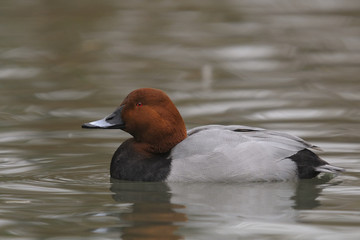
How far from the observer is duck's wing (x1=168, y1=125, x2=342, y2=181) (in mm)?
6492

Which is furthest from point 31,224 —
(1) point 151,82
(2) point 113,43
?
(2) point 113,43

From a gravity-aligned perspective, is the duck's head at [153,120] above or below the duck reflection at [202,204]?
above

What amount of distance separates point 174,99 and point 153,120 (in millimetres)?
2980

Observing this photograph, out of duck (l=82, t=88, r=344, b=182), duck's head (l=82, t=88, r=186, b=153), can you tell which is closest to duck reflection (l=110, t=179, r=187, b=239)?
duck (l=82, t=88, r=344, b=182)

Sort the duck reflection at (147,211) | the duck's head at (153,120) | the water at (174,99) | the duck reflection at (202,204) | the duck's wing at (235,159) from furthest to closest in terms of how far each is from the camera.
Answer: the duck's head at (153,120)
the duck's wing at (235,159)
the water at (174,99)
the duck reflection at (202,204)
the duck reflection at (147,211)

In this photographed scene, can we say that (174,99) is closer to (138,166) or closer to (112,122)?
(112,122)

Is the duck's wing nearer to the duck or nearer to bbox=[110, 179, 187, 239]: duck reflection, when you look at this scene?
the duck

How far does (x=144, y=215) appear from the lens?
561 cm

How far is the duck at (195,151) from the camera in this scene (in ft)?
21.3

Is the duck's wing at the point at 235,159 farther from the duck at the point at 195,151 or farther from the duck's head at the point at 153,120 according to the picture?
the duck's head at the point at 153,120

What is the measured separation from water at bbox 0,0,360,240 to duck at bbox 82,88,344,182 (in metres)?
0.12

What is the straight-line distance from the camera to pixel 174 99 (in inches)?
382

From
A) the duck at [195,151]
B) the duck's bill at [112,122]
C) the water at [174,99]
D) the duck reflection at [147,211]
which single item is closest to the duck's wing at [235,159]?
the duck at [195,151]

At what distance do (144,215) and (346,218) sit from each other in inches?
48.3
